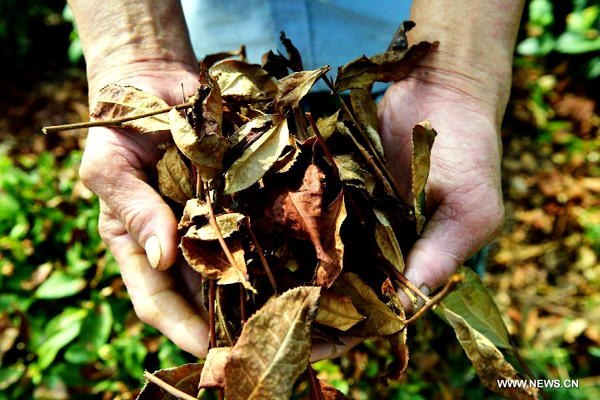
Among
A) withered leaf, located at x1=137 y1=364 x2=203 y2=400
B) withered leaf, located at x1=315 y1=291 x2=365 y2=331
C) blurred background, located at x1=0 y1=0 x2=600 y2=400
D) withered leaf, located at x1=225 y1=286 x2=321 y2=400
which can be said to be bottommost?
blurred background, located at x1=0 y1=0 x2=600 y2=400

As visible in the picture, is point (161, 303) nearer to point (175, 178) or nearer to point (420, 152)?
Result: point (175, 178)

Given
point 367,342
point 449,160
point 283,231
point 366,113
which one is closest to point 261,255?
point 283,231

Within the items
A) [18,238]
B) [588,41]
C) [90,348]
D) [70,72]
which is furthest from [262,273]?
[70,72]

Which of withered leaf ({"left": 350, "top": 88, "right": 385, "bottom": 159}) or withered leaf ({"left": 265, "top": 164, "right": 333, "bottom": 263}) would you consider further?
withered leaf ({"left": 350, "top": 88, "right": 385, "bottom": 159})

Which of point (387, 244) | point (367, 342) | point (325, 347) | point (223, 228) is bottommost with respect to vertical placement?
point (367, 342)

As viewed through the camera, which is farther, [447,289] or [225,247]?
[225,247]

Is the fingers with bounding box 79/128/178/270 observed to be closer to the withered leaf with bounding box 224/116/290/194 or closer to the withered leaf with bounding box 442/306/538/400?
the withered leaf with bounding box 224/116/290/194

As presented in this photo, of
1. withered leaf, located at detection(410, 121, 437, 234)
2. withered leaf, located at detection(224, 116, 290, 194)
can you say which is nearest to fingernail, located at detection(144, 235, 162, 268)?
withered leaf, located at detection(224, 116, 290, 194)
